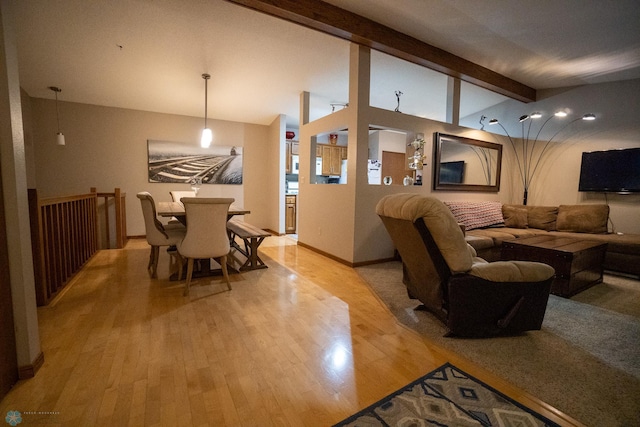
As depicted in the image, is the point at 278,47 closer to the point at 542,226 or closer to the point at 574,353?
the point at 574,353

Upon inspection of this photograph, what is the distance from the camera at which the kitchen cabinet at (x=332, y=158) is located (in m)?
6.45

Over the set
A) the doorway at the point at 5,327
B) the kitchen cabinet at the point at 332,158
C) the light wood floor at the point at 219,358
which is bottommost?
the light wood floor at the point at 219,358

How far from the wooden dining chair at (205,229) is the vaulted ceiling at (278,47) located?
5.94ft

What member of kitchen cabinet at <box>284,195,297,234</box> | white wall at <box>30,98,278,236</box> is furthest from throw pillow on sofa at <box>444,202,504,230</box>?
white wall at <box>30,98,278,236</box>

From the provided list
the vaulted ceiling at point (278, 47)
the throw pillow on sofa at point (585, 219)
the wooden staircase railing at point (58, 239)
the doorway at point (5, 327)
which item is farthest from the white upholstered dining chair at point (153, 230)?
the throw pillow on sofa at point (585, 219)

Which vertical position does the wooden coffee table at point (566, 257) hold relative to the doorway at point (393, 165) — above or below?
below

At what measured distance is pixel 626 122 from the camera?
153 inches

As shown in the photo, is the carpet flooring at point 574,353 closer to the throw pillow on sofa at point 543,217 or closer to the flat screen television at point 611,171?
the throw pillow on sofa at point 543,217

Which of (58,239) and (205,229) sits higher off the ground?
(205,229)

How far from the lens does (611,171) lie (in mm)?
3959

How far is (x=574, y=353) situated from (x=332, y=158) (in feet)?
18.2

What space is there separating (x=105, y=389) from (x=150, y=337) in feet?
1.62

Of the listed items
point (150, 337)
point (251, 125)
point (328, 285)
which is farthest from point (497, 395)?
point (251, 125)

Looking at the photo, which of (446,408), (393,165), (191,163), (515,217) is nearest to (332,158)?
(393,165)
